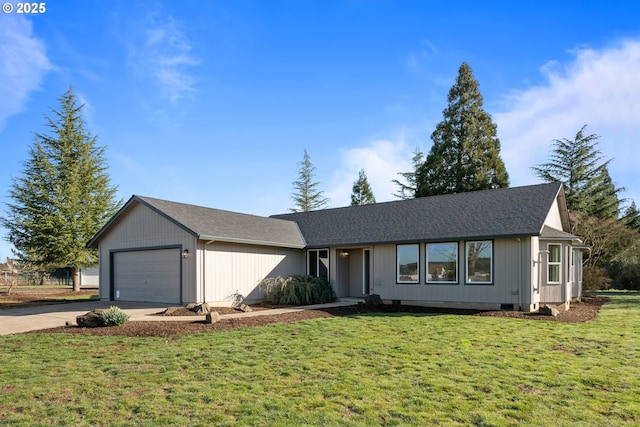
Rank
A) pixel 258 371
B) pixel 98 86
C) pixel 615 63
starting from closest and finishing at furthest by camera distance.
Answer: pixel 258 371 → pixel 615 63 → pixel 98 86

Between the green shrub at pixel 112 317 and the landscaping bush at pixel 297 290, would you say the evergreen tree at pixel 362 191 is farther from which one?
the green shrub at pixel 112 317

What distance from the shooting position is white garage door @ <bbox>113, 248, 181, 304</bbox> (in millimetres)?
15344

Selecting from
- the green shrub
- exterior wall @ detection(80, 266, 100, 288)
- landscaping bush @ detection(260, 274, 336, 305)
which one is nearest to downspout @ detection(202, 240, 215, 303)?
landscaping bush @ detection(260, 274, 336, 305)

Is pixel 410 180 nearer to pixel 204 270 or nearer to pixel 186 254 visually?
pixel 204 270

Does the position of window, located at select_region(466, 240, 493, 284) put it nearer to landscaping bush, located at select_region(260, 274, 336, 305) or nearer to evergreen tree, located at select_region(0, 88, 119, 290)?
landscaping bush, located at select_region(260, 274, 336, 305)

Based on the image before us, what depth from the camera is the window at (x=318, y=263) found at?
733 inches

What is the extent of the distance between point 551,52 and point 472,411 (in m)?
12.8

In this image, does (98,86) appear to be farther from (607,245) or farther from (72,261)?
(607,245)

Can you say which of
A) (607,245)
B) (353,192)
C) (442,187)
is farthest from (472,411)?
(353,192)

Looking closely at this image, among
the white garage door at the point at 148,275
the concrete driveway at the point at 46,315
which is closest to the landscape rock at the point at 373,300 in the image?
the white garage door at the point at 148,275

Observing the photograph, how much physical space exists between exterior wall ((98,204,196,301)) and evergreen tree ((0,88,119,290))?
908cm

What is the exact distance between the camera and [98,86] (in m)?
14.1

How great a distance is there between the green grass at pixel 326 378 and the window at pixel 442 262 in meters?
5.38

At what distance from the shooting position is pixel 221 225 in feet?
53.0
